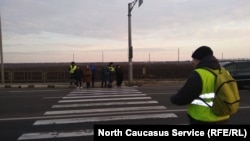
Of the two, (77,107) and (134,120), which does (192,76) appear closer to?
(134,120)

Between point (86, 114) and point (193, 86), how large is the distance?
26.2ft

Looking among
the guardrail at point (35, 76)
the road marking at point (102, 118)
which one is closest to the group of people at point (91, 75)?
the guardrail at point (35, 76)

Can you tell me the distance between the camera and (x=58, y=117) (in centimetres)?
1145

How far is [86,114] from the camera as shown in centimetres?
1190

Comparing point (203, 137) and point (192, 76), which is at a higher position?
point (192, 76)

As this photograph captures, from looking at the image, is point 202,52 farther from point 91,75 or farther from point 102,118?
point 91,75

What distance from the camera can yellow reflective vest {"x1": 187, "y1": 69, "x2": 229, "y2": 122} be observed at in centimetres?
423

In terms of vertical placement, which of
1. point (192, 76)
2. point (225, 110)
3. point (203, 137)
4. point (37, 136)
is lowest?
point (37, 136)

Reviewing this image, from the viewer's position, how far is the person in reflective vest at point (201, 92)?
423 cm

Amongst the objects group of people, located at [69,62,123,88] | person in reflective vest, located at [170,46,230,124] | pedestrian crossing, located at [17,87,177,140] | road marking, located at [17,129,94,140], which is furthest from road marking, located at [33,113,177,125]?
group of people, located at [69,62,123,88]

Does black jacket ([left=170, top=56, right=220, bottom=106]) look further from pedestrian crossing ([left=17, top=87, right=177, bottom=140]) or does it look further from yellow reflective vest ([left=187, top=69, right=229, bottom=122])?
pedestrian crossing ([left=17, top=87, right=177, bottom=140])

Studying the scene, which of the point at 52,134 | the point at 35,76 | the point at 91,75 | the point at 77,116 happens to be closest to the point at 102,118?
the point at 77,116

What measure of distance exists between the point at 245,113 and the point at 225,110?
323 inches

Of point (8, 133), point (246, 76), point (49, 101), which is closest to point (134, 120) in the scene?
point (8, 133)
